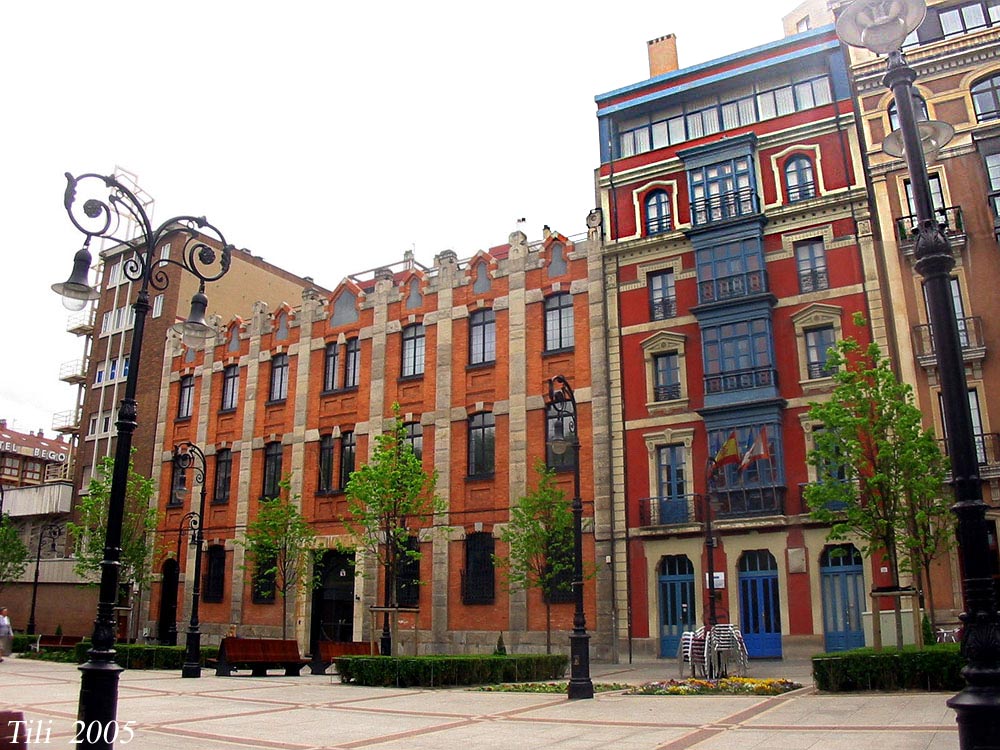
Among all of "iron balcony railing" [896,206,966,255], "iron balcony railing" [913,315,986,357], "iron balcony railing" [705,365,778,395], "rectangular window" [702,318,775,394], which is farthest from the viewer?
"rectangular window" [702,318,775,394]

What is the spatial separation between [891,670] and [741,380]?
13.2 meters

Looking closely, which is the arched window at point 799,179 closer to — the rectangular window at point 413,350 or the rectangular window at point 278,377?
the rectangular window at point 413,350

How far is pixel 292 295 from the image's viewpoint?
49250 millimetres

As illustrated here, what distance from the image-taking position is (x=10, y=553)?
42719 millimetres

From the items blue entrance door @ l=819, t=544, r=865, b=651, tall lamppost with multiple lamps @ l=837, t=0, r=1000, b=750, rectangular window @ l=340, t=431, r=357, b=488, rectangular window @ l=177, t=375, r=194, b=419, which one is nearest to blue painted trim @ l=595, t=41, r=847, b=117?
rectangular window @ l=340, t=431, r=357, b=488

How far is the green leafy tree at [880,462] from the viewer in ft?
62.2

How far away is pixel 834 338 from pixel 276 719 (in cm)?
2064

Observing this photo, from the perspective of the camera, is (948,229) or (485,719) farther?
(948,229)

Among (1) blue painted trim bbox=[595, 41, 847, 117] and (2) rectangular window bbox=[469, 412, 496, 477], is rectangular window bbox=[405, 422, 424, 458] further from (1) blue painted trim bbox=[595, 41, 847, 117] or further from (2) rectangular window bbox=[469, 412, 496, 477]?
(1) blue painted trim bbox=[595, 41, 847, 117]

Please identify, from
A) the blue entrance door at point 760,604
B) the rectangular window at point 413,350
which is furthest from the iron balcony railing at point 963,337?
the rectangular window at point 413,350

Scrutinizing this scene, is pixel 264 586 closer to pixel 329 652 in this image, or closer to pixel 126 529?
pixel 126 529

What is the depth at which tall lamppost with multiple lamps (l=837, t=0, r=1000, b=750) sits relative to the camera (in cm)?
590

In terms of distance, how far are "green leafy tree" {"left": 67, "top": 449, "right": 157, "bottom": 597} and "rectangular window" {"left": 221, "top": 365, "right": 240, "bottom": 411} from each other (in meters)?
5.05

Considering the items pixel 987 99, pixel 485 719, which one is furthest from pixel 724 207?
pixel 485 719
